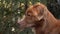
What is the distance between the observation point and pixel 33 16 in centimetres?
532

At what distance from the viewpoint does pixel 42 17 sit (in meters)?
5.30

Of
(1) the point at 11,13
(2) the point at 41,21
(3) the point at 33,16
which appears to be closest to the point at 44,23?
(2) the point at 41,21

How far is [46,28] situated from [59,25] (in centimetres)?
25

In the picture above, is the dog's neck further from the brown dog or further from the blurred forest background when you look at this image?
the blurred forest background

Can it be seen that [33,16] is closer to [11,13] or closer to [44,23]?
[44,23]

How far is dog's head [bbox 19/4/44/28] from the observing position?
5297 millimetres

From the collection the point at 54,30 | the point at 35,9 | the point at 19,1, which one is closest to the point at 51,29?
the point at 54,30

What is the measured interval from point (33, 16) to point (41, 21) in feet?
0.58

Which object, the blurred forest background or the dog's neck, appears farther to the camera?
the blurred forest background

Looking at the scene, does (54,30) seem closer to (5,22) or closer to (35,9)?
(35,9)

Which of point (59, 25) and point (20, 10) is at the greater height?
point (59, 25)

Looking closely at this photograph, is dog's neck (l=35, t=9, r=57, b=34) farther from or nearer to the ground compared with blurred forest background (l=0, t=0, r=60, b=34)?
farther from the ground

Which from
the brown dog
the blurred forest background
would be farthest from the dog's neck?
the blurred forest background

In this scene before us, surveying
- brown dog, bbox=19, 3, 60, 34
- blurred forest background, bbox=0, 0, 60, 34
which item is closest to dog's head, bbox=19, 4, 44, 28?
brown dog, bbox=19, 3, 60, 34
